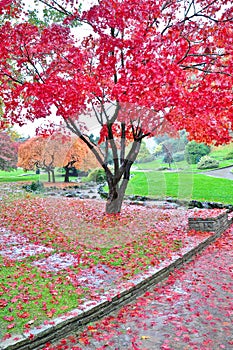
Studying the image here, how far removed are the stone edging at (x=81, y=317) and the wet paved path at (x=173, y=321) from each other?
89mm

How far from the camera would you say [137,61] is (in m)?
7.85

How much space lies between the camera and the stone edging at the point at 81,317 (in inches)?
128

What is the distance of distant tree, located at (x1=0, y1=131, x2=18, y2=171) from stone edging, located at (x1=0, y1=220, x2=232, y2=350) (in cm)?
2381

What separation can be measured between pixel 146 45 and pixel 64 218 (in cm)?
560

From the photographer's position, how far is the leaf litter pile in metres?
4.15

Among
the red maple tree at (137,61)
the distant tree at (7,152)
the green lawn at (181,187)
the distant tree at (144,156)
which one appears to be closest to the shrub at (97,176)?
the green lawn at (181,187)

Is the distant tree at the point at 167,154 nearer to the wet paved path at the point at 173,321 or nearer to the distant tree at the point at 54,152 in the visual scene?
the distant tree at the point at 54,152

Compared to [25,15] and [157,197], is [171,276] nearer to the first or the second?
[25,15]

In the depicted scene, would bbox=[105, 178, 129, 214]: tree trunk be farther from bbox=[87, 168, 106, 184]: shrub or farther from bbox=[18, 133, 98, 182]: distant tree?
bbox=[87, 168, 106, 184]: shrub

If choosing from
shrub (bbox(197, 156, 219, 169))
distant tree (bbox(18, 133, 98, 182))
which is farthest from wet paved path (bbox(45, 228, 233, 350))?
shrub (bbox(197, 156, 219, 169))

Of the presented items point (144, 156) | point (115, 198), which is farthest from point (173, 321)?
point (144, 156)

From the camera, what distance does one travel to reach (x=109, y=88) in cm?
851

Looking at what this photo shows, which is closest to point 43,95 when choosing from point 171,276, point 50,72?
point 50,72

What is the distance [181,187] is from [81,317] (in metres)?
14.7
